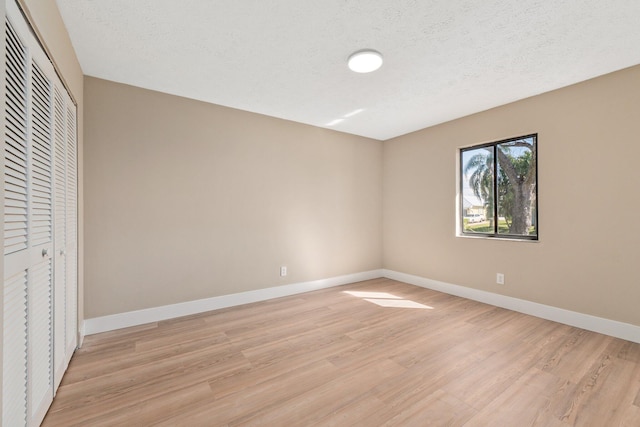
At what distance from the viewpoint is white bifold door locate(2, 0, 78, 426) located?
115 centimetres

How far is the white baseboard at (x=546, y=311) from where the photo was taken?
2.50 m

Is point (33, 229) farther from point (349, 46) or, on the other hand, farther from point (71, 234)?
point (349, 46)

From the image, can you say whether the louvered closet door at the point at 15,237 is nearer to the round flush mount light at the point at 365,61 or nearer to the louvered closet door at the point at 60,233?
the louvered closet door at the point at 60,233

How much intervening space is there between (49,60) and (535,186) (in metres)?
4.39

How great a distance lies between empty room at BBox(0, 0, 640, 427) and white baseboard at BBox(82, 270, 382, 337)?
20 mm

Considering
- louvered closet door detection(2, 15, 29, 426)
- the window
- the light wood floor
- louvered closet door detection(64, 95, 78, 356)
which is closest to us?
louvered closet door detection(2, 15, 29, 426)

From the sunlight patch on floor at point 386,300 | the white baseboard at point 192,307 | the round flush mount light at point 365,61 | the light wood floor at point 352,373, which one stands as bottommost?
the light wood floor at point 352,373

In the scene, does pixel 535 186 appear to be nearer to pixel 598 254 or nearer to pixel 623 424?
pixel 598 254

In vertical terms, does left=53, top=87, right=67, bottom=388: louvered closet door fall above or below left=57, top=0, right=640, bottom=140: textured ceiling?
below

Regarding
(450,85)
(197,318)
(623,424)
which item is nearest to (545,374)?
(623,424)

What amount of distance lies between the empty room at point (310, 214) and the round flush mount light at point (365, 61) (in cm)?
3

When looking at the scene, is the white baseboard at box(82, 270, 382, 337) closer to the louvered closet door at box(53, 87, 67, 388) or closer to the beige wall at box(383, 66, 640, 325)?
the louvered closet door at box(53, 87, 67, 388)

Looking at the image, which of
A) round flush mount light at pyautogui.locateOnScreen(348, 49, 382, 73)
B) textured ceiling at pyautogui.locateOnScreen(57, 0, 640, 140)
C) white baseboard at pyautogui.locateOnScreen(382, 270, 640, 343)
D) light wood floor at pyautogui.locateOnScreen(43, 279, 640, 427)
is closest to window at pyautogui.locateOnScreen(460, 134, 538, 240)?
textured ceiling at pyautogui.locateOnScreen(57, 0, 640, 140)

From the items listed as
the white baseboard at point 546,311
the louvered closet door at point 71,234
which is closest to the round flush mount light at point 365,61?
the louvered closet door at point 71,234
